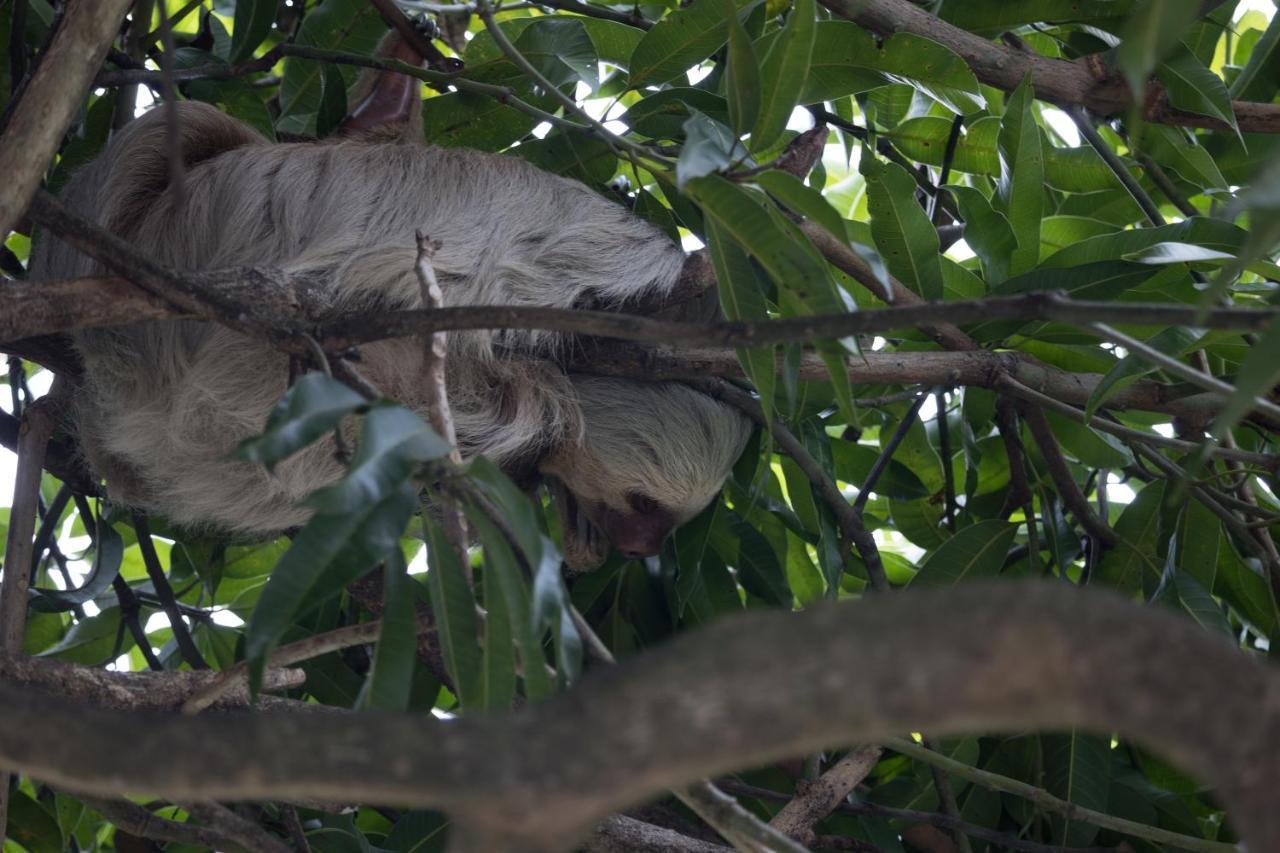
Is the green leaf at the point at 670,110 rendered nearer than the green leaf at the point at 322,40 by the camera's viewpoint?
Yes

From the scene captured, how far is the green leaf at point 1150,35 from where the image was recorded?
1.03m

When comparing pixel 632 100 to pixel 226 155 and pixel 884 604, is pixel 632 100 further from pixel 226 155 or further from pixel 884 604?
pixel 884 604

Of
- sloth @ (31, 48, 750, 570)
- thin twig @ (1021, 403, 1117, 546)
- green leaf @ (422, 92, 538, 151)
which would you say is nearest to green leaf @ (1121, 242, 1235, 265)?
thin twig @ (1021, 403, 1117, 546)

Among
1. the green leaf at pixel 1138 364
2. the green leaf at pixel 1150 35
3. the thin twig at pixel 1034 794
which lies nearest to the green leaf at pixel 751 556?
the thin twig at pixel 1034 794

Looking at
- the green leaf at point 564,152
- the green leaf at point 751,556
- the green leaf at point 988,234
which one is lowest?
the green leaf at point 751,556

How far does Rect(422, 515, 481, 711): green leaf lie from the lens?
1448 millimetres

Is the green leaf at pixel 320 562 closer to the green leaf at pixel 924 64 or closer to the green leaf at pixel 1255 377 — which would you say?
the green leaf at pixel 1255 377

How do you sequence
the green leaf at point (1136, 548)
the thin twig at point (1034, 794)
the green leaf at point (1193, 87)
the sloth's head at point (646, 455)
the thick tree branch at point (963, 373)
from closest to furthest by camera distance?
the thin twig at point (1034, 794) → the thick tree branch at point (963, 373) → the green leaf at point (1193, 87) → the green leaf at point (1136, 548) → the sloth's head at point (646, 455)

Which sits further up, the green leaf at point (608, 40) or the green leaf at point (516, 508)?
the green leaf at point (608, 40)

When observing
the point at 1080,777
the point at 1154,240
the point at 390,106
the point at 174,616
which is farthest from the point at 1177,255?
the point at 174,616

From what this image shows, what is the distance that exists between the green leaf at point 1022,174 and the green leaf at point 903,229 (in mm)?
179

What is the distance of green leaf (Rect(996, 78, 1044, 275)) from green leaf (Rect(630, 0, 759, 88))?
56 cm

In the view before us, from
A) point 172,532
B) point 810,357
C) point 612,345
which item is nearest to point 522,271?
point 612,345

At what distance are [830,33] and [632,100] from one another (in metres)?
1.27
